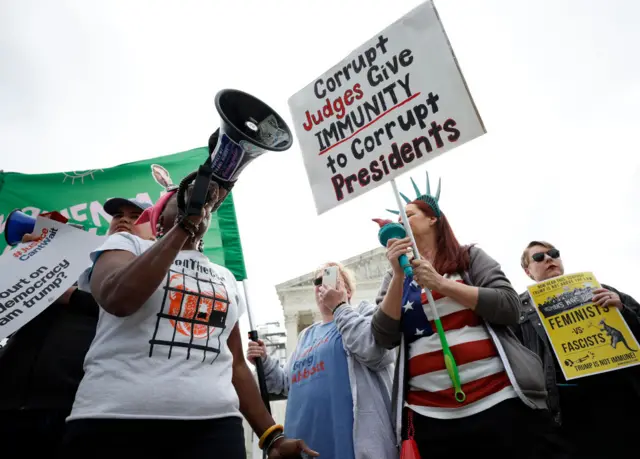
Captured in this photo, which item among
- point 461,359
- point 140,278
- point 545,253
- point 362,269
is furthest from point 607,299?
point 362,269

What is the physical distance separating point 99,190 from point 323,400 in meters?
4.06

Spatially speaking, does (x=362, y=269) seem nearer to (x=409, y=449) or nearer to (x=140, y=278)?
(x=409, y=449)

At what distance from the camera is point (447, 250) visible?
243cm

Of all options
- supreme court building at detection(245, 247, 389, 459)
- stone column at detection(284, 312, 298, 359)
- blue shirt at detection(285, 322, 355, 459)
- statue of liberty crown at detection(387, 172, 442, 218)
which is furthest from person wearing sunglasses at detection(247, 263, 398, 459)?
supreme court building at detection(245, 247, 389, 459)

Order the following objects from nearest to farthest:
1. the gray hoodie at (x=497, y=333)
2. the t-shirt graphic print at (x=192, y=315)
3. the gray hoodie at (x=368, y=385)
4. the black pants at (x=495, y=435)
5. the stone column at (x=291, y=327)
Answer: the t-shirt graphic print at (x=192, y=315) → the black pants at (x=495, y=435) → the gray hoodie at (x=497, y=333) → the gray hoodie at (x=368, y=385) → the stone column at (x=291, y=327)

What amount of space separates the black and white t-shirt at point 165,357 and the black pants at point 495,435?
38.5 inches

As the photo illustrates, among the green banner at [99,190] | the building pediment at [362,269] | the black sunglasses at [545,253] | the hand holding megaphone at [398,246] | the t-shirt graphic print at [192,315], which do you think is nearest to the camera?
the t-shirt graphic print at [192,315]

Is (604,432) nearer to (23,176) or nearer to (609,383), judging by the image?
(609,383)

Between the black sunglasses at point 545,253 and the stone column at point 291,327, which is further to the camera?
the stone column at point 291,327

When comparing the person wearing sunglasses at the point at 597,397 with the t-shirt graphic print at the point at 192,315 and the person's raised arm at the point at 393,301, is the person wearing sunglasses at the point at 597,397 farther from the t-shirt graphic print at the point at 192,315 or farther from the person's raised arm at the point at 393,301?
the t-shirt graphic print at the point at 192,315

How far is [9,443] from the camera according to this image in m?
1.89

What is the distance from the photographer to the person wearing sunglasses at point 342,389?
96.3 inches

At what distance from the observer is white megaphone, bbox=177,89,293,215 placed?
1478mm

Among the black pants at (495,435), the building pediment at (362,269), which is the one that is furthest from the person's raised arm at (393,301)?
the building pediment at (362,269)
